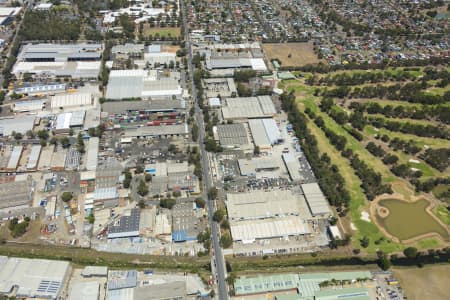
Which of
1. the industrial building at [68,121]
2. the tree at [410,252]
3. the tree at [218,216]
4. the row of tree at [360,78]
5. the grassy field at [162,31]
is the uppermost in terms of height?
the grassy field at [162,31]

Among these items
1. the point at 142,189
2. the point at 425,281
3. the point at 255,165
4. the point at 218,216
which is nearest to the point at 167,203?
the point at 142,189

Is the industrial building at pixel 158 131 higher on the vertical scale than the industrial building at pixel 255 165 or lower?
higher

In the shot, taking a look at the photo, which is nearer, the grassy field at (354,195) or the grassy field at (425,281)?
the grassy field at (425,281)

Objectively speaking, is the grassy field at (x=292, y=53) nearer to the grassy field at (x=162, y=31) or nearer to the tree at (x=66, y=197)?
the grassy field at (x=162, y=31)

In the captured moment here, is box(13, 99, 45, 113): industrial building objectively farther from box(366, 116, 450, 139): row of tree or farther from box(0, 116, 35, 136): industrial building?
box(366, 116, 450, 139): row of tree

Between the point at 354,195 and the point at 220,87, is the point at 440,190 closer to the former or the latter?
the point at 354,195

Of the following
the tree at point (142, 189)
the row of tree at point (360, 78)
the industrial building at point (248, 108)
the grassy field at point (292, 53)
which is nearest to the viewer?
the tree at point (142, 189)

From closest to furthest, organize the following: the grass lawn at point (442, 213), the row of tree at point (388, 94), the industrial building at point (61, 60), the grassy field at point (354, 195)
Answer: the grassy field at point (354, 195), the grass lawn at point (442, 213), the row of tree at point (388, 94), the industrial building at point (61, 60)

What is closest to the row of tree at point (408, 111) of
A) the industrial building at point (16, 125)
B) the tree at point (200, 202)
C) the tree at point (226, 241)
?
the tree at point (200, 202)
